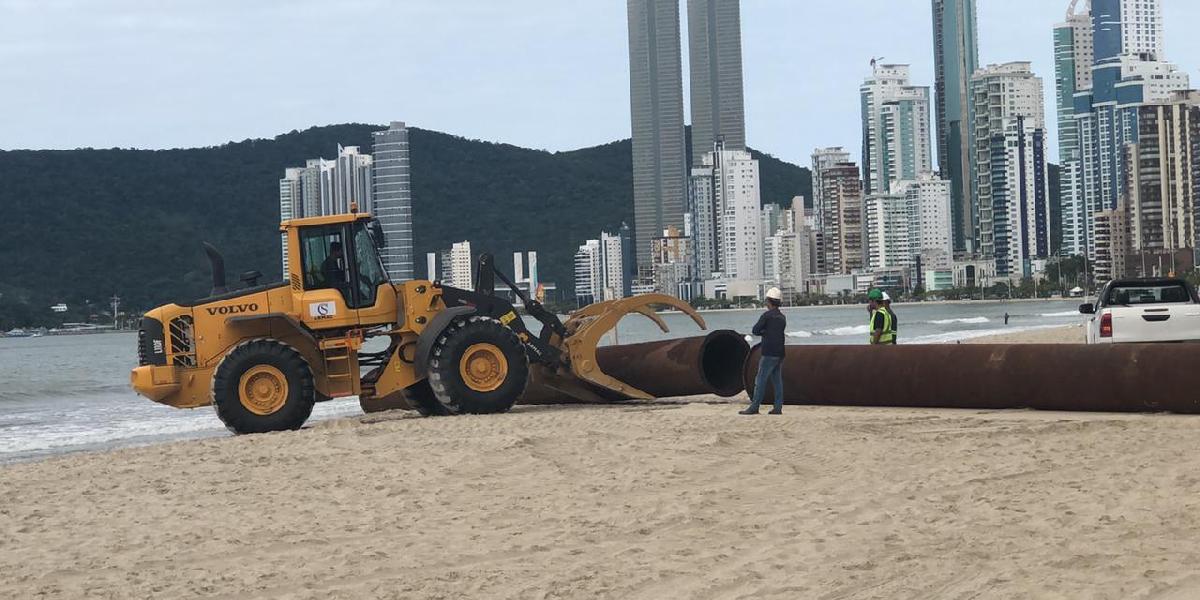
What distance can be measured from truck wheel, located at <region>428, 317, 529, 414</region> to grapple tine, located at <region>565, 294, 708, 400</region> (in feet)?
2.86

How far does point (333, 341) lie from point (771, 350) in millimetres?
5146

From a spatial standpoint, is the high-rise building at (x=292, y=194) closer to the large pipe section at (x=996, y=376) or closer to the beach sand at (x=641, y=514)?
the large pipe section at (x=996, y=376)

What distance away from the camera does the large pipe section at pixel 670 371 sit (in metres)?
19.3

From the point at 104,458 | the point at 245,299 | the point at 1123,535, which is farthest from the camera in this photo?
the point at 245,299

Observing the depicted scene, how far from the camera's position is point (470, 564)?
8.50 m

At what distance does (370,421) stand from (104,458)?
4316mm

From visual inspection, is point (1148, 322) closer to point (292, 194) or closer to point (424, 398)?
point (424, 398)

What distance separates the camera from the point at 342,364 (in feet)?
58.7

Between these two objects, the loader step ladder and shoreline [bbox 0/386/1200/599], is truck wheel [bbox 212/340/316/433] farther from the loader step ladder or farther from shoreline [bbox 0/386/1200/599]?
shoreline [bbox 0/386/1200/599]

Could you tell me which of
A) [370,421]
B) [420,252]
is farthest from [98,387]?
[420,252]

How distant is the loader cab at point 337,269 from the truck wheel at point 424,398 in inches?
45.3

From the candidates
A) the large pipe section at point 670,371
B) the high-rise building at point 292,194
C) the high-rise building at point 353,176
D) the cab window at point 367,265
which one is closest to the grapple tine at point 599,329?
the large pipe section at point 670,371

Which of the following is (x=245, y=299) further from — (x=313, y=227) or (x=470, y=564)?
(x=470, y=564)

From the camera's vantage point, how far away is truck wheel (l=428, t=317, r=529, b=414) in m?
17.7
